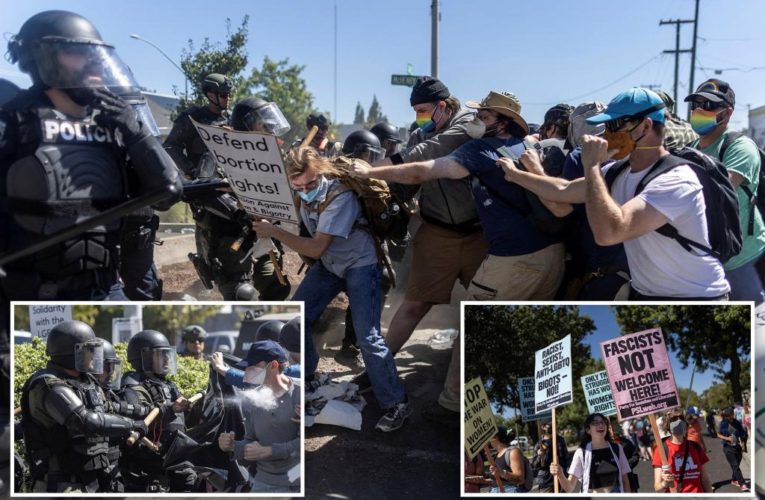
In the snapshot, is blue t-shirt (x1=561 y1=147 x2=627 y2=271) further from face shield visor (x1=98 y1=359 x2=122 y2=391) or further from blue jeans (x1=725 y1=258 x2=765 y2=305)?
face shield visor (x1=98 y1=359 x2=122 y2=391)

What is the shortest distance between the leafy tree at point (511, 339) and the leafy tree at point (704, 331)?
8.7 inches

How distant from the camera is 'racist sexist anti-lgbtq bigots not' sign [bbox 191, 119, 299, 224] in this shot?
12.6ft

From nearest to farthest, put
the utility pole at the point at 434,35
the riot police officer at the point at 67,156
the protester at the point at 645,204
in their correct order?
the protester at the point at 645,204, the riot police officer at the point at 67,156, the utility pole at the point at 434,35

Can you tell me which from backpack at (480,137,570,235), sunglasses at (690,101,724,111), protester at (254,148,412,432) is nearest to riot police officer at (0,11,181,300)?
protester at (254,148,412,432)

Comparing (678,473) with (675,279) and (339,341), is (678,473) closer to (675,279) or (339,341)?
(675,279)

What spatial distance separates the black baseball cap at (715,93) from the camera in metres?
4.32

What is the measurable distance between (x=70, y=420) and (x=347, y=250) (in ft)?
5.58

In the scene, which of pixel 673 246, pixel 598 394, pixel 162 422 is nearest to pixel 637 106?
pixel 673 246

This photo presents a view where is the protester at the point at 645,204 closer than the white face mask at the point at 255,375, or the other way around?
the protester at the point at 645,204

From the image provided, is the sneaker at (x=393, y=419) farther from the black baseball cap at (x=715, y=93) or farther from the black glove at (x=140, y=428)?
the black baseball cap at (x=715, y=93)

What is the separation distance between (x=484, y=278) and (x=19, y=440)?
2425 millimetres

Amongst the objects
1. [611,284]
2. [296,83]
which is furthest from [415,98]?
[296,83]

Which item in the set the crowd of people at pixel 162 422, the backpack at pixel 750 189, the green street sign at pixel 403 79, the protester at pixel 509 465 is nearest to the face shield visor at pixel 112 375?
the crowd of people at pixel 162 422

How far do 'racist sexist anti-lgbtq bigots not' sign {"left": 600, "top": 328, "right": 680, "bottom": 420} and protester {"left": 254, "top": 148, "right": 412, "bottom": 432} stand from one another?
136 centimetres
